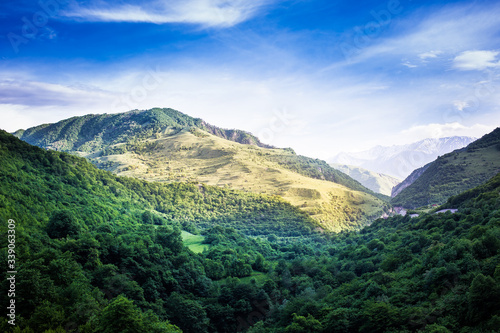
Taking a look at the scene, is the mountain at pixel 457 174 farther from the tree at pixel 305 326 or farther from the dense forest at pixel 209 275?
the tree at pixel 305 326

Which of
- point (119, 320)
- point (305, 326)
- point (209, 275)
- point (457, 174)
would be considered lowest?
point (209, 275)

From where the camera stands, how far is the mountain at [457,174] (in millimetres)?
121125

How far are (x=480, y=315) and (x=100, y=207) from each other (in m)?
67.2

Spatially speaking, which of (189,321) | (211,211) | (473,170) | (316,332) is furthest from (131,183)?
(473,170)

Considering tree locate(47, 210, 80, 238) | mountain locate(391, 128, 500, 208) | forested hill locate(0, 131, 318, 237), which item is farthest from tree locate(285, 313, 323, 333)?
mountain locate(391, 128, 500, 208)

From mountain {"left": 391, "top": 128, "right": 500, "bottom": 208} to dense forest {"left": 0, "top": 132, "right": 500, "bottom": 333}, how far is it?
52256 mm

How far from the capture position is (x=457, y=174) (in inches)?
5182

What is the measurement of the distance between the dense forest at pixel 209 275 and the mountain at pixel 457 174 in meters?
52.3

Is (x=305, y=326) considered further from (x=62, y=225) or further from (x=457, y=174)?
(x=457, y=174)

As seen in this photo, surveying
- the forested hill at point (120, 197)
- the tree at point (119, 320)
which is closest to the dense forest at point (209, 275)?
the tree at point (119, 320)

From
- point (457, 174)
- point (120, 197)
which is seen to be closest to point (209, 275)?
point (120, 197)

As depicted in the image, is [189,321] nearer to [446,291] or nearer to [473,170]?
[446,291]

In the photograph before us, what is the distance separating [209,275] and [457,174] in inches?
4628

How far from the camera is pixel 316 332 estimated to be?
108 feet
